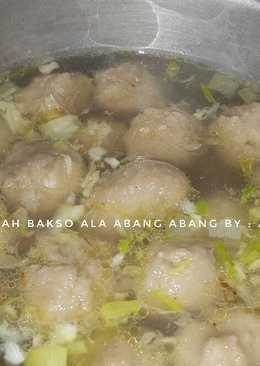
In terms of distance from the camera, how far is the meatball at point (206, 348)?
2479 mm

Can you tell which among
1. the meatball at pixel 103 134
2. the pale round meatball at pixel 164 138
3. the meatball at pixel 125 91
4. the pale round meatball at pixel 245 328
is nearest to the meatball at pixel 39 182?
the meatball at pixel 103 134

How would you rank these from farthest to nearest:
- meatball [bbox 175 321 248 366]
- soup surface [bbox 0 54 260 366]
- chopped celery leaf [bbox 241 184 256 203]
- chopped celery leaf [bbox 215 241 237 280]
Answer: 1. chopped celery leaf [bbox 241 184 256 203]
2. chopped celery leaf [bbox 215 241 237 280]
3. soup surface [bbox 0 54 260 366]
4. meatball [bbox 175 321 248 366]

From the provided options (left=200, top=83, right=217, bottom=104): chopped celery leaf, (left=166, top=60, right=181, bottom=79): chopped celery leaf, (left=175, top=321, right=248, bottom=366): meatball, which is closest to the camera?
(left=175, top=321, right=248, bottom=366): meatball

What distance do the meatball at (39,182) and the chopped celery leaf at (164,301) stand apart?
2.19 ft

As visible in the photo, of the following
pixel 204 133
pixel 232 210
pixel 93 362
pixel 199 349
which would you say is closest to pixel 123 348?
pixel 93 362

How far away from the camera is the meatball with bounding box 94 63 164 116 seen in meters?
3.51

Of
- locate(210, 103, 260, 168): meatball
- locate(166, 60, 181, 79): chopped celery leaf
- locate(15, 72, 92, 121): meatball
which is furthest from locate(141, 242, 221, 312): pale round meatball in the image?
locate(166, 60, 181, 79): chopped celery leaf

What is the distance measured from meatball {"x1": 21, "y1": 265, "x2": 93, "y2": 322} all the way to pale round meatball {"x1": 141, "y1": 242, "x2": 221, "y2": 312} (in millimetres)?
273

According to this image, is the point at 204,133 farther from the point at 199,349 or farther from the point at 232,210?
the point at 199,349

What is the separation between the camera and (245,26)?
12.4ft

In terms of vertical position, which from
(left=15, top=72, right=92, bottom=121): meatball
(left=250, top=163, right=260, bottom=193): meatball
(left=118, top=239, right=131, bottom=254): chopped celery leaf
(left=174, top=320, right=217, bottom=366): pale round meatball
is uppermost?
(left=15, top=72, right=92, bottom=121): meatball

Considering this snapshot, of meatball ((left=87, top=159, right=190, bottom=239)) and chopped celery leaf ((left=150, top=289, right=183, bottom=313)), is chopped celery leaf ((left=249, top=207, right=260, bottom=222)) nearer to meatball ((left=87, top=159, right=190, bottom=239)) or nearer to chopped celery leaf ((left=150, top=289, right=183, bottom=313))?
meatball ((left=87, top=159, right=190, bottom=239))

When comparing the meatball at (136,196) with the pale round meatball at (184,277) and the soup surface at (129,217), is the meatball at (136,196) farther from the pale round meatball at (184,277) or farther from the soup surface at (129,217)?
the pale round meatball at (184,277)

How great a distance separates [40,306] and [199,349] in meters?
0.67
